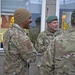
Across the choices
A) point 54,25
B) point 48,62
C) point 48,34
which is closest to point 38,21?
point 48,34

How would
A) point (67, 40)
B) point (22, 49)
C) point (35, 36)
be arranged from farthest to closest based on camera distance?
1. point (35, 36)
2. point (22, 49)
3. point (67, 40)

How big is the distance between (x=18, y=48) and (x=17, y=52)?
0.08 meters

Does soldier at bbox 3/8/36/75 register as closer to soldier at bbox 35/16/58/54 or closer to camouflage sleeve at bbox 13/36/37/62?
camouflage sleeve at bbox 13/36/37/62

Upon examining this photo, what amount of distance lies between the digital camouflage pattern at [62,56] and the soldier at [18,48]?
0.91 meters

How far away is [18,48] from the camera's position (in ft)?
12.8

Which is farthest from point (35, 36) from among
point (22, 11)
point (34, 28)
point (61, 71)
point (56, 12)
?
point (61, 71)

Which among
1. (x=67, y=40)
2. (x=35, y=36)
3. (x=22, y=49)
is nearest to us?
(x=67, y=40)

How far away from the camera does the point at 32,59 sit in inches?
155

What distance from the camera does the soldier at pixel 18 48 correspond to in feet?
12.8

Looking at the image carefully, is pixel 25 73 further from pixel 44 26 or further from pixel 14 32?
pixel 44 26

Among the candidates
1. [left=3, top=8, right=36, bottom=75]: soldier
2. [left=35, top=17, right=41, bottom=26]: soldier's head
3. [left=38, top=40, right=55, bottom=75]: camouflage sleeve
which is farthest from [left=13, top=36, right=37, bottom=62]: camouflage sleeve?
[left=35, top=17, right=41, bottom=26]: soldier's head

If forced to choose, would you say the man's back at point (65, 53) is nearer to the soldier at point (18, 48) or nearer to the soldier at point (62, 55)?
the soldier at point (62, 55)

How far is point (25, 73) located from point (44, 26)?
311 centimetres

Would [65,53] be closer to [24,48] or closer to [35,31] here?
[24,48]
